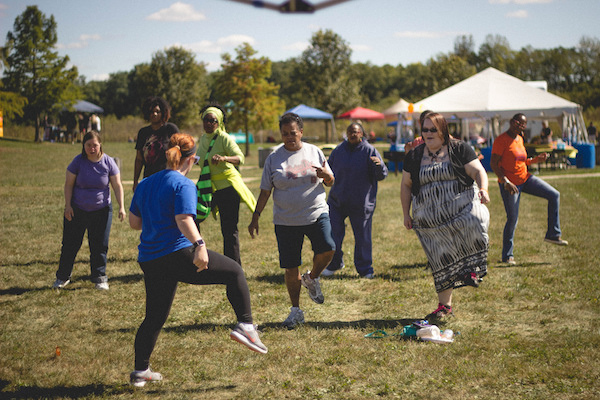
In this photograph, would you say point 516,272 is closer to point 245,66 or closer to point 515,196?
point 515,196

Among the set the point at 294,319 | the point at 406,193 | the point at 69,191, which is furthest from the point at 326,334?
the point at 69,191

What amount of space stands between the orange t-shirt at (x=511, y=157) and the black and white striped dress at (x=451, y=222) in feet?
9.30

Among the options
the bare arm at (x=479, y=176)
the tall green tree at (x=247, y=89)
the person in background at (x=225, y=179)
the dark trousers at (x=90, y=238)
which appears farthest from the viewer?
the tall green tree at (x=247, y=89)

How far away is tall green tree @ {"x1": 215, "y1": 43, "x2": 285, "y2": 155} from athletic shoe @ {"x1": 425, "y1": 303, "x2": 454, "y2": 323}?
108ft

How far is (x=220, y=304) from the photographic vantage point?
665 centimetres

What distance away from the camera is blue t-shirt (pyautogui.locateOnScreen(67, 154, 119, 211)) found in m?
7.13

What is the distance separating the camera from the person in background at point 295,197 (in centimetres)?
561

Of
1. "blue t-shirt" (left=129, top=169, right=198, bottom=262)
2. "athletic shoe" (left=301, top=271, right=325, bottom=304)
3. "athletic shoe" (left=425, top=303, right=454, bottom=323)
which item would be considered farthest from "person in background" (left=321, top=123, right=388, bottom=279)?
"blue t-shirt" (left=129, top=169, right=198, bottom=262)

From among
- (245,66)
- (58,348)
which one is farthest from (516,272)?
(245,66)

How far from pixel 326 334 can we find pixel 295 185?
1435 mm

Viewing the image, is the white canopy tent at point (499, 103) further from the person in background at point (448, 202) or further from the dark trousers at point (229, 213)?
the person in background at point (448, 202)

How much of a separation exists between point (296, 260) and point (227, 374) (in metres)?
1.46

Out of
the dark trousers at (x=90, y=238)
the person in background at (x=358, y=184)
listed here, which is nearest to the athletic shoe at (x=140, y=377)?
the dark trousers at (x=90, y=238)

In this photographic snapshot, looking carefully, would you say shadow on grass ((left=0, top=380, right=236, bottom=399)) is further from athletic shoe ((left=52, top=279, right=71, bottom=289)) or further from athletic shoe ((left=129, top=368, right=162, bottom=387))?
athletic shoe ((left=52, top=279, right=71, bottom=289))
